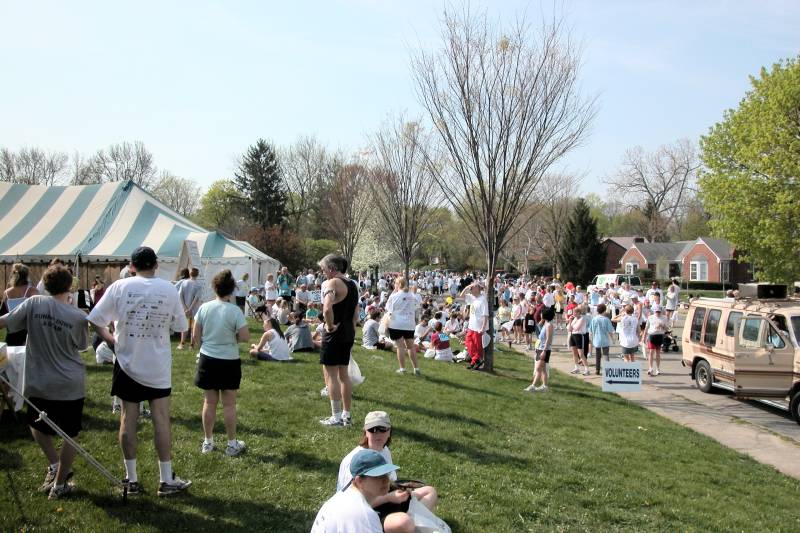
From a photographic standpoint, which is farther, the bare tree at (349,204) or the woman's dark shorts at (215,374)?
the bare tree at (349,204)

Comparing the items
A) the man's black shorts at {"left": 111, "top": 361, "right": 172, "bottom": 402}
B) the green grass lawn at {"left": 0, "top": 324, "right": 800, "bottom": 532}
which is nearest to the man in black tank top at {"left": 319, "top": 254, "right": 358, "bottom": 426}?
the green grass lawn at {"left": 0, "top": 324, "right": 800, "bottom": 532}

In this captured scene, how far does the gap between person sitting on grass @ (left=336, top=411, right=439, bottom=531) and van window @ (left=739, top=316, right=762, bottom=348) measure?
366 inches

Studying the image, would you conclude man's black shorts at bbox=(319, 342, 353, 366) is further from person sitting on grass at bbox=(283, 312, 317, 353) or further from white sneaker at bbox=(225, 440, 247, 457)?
person sitting on grass at bbox=(283, 312, 317, 353)

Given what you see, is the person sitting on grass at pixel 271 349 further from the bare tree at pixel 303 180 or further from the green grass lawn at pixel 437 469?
the bare tree at pixel 303 180

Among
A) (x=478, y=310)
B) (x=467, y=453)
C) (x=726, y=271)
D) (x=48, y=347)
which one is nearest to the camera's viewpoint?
(x=48, y=347)

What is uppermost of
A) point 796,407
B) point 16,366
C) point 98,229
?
point 98,229

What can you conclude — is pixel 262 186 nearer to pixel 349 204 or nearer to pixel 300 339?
pixel 349 204

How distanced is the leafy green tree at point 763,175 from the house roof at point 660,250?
3869cm

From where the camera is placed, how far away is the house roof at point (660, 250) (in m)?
65.0

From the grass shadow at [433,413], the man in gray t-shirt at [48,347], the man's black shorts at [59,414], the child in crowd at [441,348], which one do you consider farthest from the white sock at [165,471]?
the child in crowd at [441,348]

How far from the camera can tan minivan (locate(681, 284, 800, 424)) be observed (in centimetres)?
1059

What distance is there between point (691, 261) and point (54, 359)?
211 ft

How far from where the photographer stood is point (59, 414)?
4492 mm

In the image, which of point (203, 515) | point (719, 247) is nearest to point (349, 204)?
point (203, 515)
